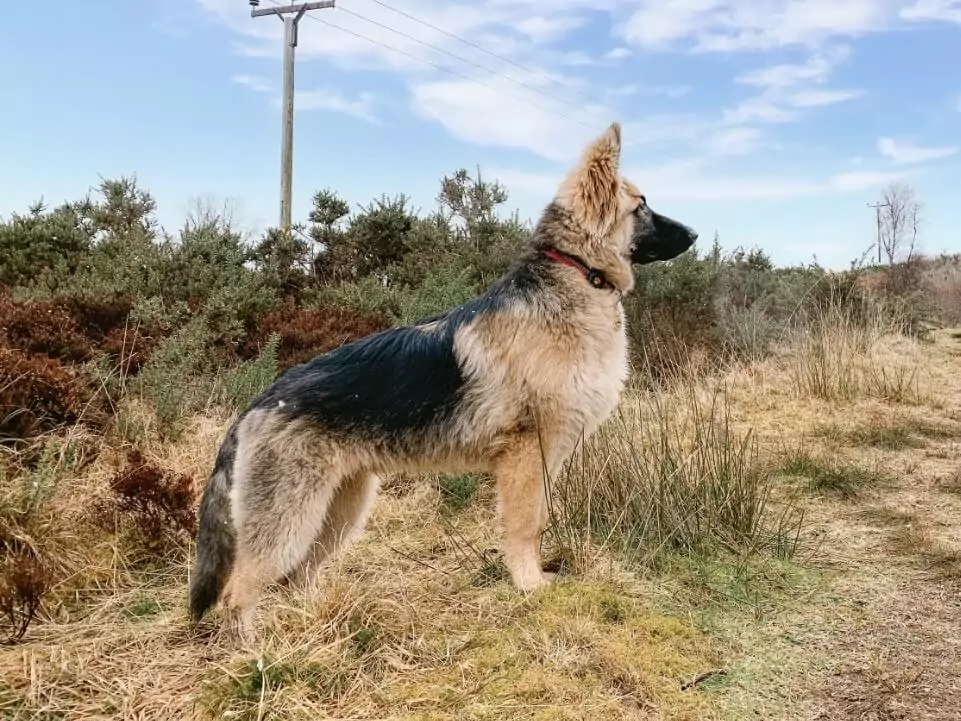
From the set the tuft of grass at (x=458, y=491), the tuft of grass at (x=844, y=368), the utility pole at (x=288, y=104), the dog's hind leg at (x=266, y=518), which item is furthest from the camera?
the utility pole at (x=288, y=104)

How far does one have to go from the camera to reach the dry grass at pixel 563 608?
2916 millimetres

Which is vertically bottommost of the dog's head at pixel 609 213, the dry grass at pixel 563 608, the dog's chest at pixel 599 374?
the dry grass at pixel 563 608

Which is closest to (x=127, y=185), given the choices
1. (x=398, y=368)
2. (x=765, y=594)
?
(x=398, y=368)

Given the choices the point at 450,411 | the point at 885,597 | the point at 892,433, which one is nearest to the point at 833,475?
the point at 892,433

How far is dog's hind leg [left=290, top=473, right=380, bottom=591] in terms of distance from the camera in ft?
12.8

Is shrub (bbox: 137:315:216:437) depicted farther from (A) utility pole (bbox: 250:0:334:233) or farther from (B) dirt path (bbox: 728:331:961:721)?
(A) utility pole (bbox: 250:0:334:233)

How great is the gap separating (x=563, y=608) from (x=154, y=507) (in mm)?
2626

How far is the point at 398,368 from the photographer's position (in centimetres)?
369

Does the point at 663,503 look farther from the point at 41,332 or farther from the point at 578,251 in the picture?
the point at 41,332

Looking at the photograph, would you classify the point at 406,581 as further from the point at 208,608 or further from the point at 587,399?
the point at 587,399

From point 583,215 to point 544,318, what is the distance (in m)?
0.61

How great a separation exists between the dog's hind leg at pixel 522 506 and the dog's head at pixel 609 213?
1082 millimetres

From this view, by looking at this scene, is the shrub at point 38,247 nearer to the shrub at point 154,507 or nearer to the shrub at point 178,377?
the shrub at point 178,377

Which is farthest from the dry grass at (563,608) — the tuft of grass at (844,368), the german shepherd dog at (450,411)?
the tuft of grass at (844,368)
